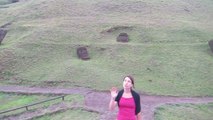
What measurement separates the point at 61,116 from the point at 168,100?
782 cm

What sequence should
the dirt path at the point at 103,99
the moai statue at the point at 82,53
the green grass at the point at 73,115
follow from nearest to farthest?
the green grass at the point at 73,115 < the dirt path at the point at 103,99 < the moai statue at the point at 82,53

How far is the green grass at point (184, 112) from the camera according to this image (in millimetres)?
17688

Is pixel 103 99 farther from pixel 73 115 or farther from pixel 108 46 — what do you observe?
pixel 108 46

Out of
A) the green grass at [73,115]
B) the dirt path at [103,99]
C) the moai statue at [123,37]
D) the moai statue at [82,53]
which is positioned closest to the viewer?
the green grass at [73,115]

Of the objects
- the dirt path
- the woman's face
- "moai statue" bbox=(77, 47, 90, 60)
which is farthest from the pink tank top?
"moai statue" bbox=(77, 47, 90, 60)

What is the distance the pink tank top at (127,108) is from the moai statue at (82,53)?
1982cm

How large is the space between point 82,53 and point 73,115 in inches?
478

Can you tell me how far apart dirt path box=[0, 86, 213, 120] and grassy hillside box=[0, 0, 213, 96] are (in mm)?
921

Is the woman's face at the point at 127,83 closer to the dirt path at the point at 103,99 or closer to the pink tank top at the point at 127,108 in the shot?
the pink tank top at the point at 127,108

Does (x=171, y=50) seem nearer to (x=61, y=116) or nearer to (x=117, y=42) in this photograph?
(x=117, y=42)

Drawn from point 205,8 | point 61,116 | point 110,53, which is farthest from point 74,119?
point 205,8

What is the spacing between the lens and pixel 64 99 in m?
21.3

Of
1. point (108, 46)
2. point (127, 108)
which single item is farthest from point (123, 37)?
point (127, 108)

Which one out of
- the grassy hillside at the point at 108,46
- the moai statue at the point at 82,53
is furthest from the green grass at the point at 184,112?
the moai statue at the point at 82,53
